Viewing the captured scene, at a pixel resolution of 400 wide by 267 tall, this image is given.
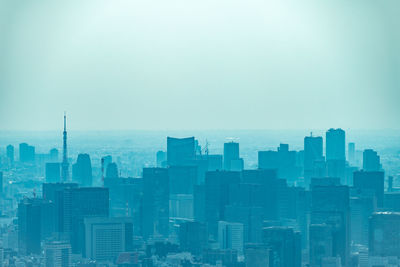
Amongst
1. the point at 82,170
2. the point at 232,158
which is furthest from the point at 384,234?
the point at 82,170

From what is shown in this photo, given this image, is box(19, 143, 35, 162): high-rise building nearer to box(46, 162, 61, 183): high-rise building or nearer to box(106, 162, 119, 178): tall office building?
box(46, 162, 61, 183): high-rise building

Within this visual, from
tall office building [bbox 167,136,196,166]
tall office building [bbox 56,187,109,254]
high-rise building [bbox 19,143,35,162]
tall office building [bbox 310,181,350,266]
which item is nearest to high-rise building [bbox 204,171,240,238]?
Answer: tall office building [bbox 167,136,196,166]

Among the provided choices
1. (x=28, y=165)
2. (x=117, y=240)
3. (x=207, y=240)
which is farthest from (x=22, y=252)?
(x=28, y=165)

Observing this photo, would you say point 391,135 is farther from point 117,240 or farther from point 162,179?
point 162,179

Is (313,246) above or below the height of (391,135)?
below

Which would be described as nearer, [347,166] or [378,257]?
[378,257]

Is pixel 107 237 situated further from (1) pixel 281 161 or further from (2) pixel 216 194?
(1) pixel 281 161

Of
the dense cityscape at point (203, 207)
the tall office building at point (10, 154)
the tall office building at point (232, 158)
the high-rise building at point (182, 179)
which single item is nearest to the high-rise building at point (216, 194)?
the dense cityscape at point (203, 207)
